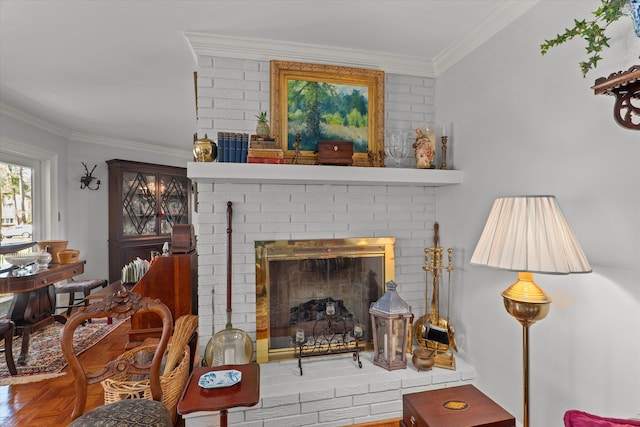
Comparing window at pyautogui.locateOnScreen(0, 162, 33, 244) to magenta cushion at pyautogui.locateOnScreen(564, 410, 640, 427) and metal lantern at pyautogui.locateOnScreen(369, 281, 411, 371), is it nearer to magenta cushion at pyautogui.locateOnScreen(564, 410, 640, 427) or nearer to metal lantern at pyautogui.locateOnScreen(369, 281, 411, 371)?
metal lantern at pyautogui.locateOnScreen(369, 281, 411, 371)

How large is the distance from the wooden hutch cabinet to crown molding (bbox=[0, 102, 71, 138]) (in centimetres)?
70

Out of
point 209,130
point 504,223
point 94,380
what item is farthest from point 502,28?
point 94,380

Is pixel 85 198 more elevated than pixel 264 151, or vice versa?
pixel 264 151

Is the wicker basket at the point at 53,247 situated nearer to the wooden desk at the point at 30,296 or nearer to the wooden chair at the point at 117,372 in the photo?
the wooden desk at the point at 30,296

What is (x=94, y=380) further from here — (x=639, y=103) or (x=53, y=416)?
(x=639, y=103)

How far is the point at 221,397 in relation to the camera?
147 cm

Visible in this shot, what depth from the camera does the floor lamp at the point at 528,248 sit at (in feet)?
4.15

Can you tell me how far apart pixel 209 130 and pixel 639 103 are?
2253mm

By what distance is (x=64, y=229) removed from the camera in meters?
4.77

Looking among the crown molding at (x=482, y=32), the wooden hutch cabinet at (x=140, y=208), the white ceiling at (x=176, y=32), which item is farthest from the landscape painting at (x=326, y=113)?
the wooden hutch cabinet at (x=140, y=208)

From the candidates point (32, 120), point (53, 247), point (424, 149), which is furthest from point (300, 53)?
point (32, 120)

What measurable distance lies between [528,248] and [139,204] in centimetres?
559

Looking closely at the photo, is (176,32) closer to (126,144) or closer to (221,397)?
(221,397)

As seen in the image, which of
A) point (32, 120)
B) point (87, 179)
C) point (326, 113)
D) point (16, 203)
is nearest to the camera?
point (326, 113)
